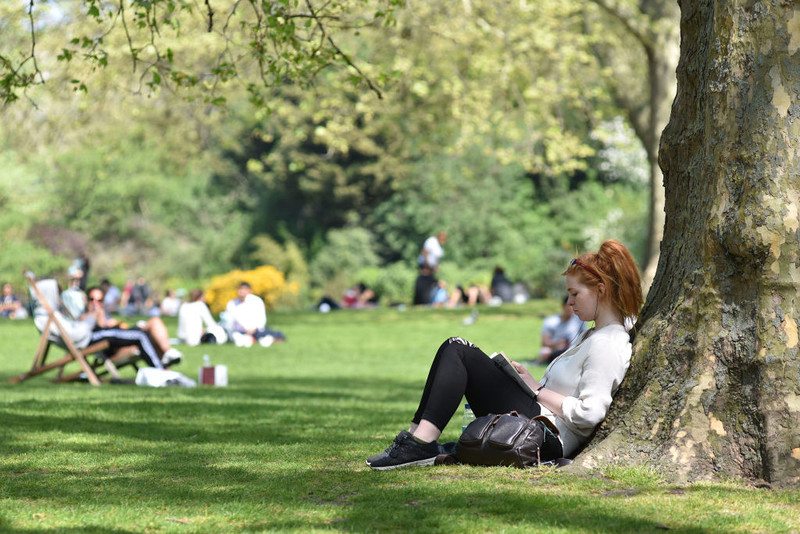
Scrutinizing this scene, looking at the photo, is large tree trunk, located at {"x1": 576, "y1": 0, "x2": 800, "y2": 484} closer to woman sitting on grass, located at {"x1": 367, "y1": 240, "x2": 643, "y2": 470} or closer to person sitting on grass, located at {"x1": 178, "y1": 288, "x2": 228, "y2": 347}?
woman sitting on grass, located at {"x1": 367, "y1": 240, "x2": 643, "y2": 470}

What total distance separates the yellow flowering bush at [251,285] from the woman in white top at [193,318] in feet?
30.8

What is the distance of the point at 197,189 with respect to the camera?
62.4 metres

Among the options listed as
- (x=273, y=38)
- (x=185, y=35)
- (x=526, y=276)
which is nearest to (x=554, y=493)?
(x=273, y=38)

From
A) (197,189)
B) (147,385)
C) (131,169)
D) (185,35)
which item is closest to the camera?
(147,385)

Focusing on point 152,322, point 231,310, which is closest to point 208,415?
point 152,322

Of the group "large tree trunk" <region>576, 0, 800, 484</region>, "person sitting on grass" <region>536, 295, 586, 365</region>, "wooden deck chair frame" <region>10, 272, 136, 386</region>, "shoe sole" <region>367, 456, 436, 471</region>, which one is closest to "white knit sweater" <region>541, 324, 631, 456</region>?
"large tree trunk" <region>576, 0, 800, 484</region>

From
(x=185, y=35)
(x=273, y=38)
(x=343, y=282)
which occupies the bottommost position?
(x=343, y=282)

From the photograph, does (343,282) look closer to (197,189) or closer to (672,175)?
(197,189)

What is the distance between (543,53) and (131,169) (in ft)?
123

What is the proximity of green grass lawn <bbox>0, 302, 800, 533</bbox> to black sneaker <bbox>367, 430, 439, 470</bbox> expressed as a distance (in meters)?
0.08

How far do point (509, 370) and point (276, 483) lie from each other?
57.2 inches

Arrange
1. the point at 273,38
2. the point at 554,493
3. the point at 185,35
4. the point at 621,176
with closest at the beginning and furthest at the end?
the point at 554,493 → the point at 273,38 → the point at 185,35 → the point at 621,176

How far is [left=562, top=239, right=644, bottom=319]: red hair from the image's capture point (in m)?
5.91

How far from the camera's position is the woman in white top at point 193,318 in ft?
68.3
